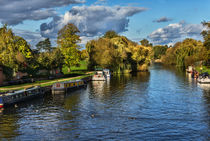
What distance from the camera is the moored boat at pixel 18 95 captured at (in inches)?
1704

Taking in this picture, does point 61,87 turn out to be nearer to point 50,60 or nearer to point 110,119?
point 50,60

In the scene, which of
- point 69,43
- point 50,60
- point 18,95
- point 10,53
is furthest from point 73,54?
point 18,95

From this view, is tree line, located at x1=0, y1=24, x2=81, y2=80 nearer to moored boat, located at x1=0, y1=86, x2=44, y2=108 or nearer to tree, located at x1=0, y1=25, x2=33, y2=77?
tree, located at x1=0, y1=25, x2=33, y2=77

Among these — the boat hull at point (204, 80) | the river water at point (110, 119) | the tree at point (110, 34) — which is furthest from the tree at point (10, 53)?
the tree at point (110, 34)

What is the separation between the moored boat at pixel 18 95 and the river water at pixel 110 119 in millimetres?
1556

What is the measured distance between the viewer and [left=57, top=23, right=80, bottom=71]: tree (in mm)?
97062

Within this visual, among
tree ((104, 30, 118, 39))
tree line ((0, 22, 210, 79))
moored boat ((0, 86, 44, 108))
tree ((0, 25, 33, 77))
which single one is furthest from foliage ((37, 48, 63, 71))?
tree ((104, 30, 118, 39))

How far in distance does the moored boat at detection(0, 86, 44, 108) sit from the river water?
1.56 metres

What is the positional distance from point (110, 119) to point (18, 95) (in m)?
22.5

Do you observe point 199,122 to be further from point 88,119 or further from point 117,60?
point 117,60

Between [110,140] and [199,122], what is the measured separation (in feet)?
47.8

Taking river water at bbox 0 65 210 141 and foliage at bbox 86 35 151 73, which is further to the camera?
foliage at bbox 86 35 151 73

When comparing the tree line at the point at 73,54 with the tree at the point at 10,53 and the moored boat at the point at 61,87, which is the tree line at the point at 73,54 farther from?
the moored boat at the point at 61,87

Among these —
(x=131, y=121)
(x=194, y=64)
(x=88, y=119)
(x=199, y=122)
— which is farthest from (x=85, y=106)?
(x=194, y=64)
